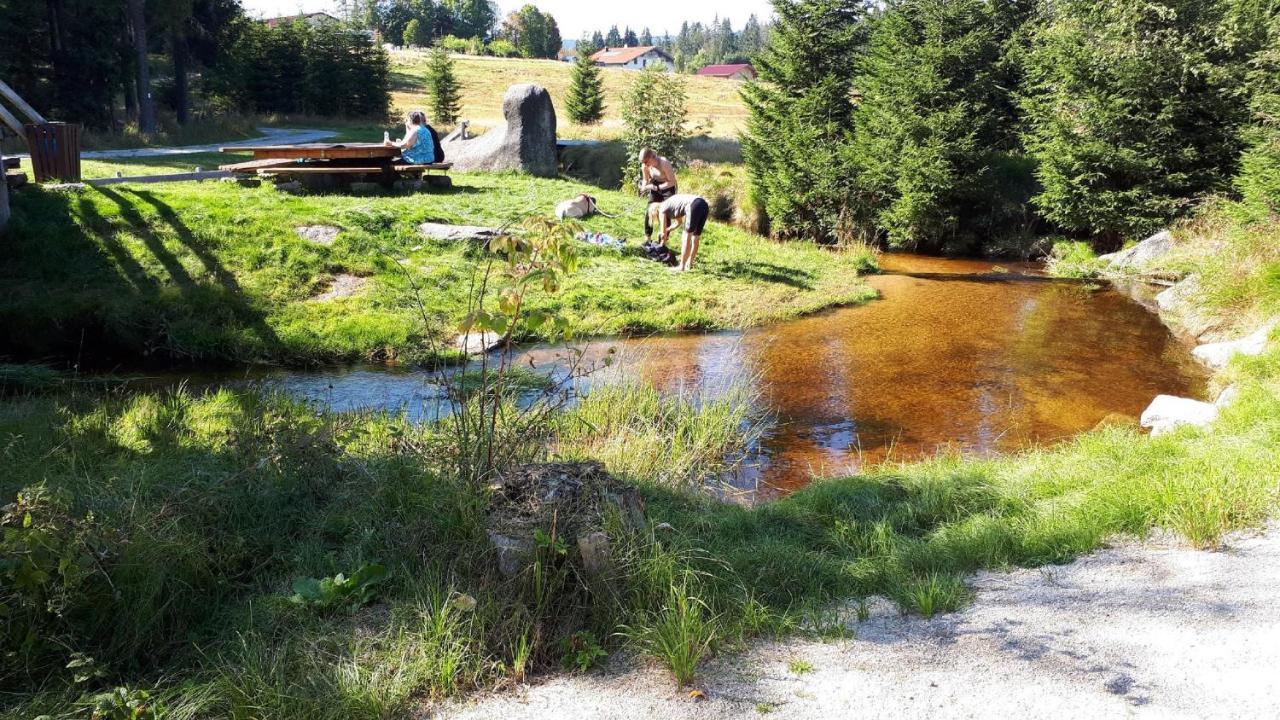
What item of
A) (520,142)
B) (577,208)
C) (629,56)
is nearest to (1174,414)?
(577,208)

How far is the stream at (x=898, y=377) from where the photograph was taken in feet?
24.0

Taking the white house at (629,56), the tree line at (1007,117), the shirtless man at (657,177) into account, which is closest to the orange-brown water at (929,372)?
the shirtless man at (657,177)

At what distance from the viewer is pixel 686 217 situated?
12.6m

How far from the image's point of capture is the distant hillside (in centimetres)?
3666

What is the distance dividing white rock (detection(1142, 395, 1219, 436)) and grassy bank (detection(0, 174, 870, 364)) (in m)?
4.93

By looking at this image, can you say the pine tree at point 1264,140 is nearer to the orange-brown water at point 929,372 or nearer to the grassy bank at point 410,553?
the orange-brown water at point 929,372

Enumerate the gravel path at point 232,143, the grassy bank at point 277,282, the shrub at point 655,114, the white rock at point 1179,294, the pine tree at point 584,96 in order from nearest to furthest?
the grassy bank at point 277,282 < the white rock at point 1179,294 < the gravel path at point 232,143 < the shrub at point 655,114 < the pine tree at point 584,96

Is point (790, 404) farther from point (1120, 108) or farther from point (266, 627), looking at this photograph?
point (1120, 108)

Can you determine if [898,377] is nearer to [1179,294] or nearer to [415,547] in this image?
[1179,294]

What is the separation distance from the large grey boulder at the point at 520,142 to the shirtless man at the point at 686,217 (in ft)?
26.2

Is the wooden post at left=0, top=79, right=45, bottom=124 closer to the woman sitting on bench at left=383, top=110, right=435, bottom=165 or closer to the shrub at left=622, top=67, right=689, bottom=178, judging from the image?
the woman sitting on bench at left=383, top=110, right=435, bottom=165

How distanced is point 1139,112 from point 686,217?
902 centimetres

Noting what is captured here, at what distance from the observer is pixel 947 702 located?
3.11 meters

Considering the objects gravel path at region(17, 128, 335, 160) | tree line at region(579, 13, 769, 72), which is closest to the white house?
tree line at region(579, 13, 769, 72)
